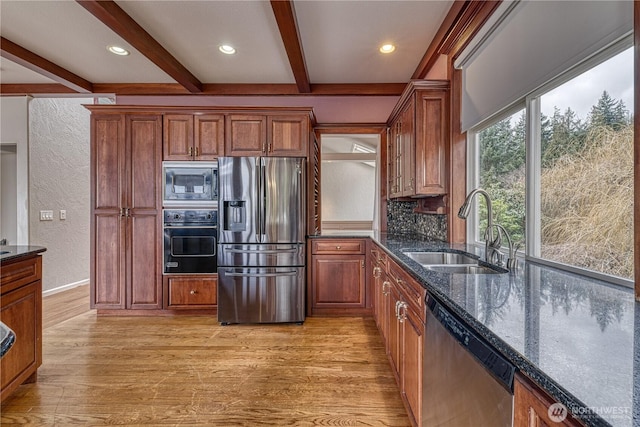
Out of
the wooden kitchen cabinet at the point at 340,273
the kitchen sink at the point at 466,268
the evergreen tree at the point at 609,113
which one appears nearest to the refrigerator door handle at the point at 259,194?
the wooden kitchen cabinet at the point at 340,273

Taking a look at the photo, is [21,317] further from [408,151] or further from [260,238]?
[408,151]

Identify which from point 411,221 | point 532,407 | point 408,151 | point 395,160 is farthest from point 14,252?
point 411,221

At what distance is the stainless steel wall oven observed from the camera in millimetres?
3135

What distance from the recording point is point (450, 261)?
2.13 meters

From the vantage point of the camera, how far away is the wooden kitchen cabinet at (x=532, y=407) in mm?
577

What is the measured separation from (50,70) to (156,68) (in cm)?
103

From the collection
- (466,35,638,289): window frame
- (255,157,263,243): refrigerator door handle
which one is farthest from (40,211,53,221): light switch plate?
(466,35,638,289): window frame

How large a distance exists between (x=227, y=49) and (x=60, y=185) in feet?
10.9

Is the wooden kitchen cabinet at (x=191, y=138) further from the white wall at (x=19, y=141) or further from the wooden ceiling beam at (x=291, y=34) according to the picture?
the white wall at (x=19, y=141)

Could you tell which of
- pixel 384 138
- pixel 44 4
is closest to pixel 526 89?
pixel 384 138

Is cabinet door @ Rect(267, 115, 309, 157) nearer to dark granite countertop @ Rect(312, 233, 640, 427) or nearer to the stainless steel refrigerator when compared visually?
the stainless steel refrigerator

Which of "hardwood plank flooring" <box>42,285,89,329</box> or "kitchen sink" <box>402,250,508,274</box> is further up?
"kitchen sink" <box>402,250,508,274</box>

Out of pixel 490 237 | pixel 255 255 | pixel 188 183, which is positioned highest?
pixel 188 183

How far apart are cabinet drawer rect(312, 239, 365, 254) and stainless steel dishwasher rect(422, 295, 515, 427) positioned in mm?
1912
